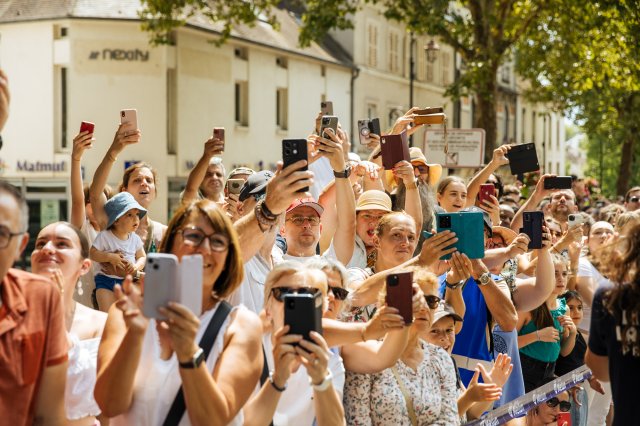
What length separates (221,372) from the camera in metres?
3.68

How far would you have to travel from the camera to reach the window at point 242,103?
33.6m

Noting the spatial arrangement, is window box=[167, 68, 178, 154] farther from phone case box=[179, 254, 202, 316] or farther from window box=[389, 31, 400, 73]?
phone case box=[179, 254, 202, 316]

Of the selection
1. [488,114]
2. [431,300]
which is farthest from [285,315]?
[488,114]

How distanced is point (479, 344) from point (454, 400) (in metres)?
1.52

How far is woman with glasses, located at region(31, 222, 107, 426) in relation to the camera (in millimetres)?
4234

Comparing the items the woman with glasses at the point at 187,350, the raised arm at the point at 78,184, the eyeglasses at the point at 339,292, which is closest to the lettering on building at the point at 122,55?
the raised arm at the point at 78,184

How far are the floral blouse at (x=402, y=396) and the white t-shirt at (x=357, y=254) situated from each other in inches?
56.8

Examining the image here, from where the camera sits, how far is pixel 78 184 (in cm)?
688

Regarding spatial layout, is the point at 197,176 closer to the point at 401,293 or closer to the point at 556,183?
the point at 556,183

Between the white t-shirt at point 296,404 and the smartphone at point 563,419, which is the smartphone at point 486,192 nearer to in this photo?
the smartphone at point 563,419

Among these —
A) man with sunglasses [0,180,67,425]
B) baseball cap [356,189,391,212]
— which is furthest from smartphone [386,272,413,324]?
baseball cap [356,189,391,212]

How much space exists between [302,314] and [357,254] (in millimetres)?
3251

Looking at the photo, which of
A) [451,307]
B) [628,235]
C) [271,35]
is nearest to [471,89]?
[271,35]

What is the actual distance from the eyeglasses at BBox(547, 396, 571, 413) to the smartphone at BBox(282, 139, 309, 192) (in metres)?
3.18
